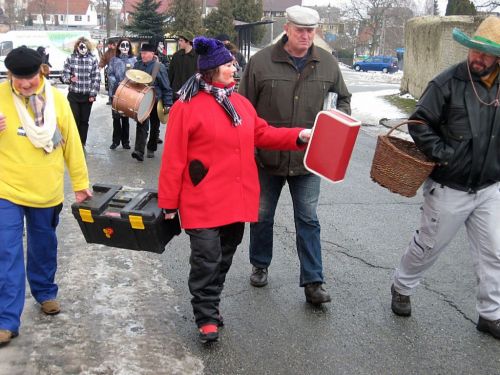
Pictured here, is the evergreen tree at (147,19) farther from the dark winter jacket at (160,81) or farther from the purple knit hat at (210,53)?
the purple knit hat at (210,53)

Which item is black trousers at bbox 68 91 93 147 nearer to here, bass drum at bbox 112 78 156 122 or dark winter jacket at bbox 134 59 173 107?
bass drum at bbox 112 78 156 122

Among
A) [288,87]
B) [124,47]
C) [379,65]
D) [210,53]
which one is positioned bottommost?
[379,65]

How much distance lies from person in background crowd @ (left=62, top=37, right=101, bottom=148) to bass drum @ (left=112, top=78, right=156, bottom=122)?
0.52 m

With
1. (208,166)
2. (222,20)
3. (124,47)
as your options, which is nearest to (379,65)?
(222,20)

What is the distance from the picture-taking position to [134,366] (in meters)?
3.46

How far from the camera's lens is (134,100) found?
30.0ft

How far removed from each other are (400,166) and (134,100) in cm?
610

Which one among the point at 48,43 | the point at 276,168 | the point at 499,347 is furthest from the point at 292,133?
the point at 48,43

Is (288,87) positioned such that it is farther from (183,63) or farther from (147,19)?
(147,19)

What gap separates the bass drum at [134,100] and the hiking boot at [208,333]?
593 centimetres

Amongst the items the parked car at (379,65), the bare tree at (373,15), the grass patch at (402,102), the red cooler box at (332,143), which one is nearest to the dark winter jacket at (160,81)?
the red cooler box at (332,143)

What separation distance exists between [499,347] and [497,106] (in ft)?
4.94

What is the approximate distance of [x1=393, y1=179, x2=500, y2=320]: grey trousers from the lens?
3.84 m

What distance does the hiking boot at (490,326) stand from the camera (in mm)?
3912
